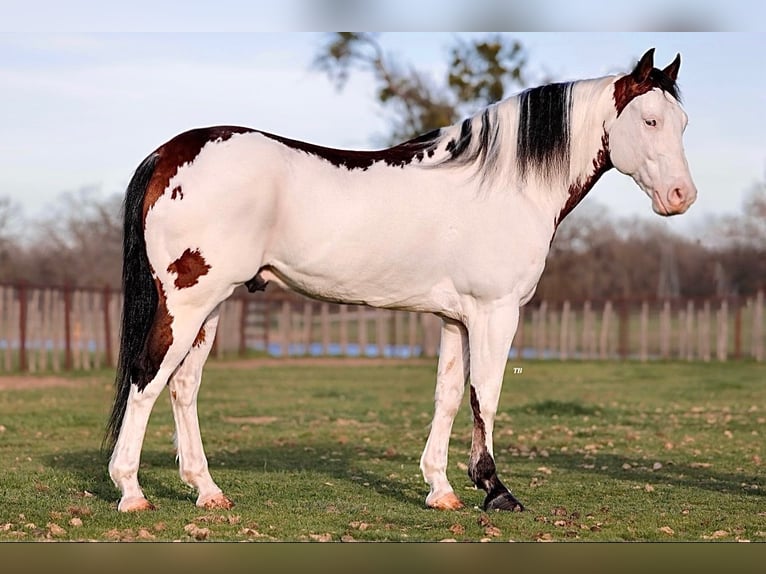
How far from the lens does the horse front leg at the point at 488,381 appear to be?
257 inches

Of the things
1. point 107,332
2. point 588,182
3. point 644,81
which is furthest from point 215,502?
point 107,332

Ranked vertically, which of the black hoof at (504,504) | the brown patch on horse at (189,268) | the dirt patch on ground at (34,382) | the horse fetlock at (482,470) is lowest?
the dirt patch on ground at (34,382)

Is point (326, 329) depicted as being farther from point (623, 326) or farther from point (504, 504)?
point (504, 504)

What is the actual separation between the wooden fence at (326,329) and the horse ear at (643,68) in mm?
17674

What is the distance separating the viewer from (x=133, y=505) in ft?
20.2

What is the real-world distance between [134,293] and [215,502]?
1378 mm

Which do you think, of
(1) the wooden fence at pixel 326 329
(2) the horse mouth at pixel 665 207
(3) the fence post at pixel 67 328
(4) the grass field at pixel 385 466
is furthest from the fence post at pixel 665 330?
(2) the horse mouth at pixel 665 207

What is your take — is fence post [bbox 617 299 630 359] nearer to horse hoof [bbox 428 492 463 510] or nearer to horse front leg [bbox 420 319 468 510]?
horse front leg [bbox 420 319 468 510]

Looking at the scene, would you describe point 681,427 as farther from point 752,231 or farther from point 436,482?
point 752,231

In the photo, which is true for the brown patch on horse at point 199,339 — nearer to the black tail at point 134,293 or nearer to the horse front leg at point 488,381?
the black tail at point 134,293

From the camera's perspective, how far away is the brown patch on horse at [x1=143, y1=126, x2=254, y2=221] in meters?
6.21

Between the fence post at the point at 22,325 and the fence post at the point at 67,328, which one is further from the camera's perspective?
the fence post at the point at 67,328

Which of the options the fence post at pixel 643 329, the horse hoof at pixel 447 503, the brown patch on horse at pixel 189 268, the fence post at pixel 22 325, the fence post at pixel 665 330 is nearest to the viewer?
the brown patch on horse at pixel 189 268

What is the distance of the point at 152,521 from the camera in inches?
231
